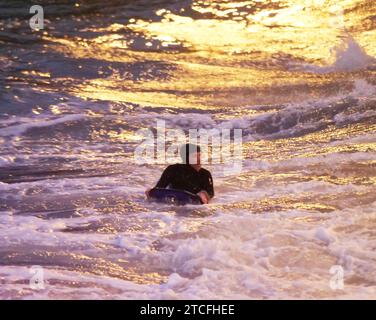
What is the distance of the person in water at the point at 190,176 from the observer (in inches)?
362

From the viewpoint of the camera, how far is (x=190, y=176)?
9.20 metres

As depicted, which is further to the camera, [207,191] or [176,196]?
[207,191]

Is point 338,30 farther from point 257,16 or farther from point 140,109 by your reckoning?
point 140,109

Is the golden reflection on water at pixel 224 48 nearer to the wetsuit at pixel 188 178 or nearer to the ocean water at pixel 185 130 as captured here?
the ocean water at pixel 185 130

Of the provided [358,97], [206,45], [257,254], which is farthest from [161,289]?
[206,45]

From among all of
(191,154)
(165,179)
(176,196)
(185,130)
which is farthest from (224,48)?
(176,196)

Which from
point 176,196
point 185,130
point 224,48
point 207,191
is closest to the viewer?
point 176,196

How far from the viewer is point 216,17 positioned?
19.9m
